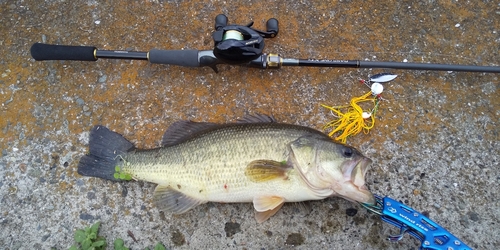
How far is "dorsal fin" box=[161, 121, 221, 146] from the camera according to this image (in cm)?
287

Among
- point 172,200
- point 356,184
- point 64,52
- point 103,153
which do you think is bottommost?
point 172,200

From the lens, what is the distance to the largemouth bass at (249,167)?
2.55m

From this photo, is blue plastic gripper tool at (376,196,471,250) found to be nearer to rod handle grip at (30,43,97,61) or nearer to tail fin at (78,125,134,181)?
tail fin at (78,125,134,181)

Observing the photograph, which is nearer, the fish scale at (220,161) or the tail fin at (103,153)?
the fish scale at (220,161)

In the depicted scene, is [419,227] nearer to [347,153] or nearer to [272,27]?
[347,153]

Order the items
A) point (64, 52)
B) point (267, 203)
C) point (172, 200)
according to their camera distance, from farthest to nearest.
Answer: point (64, 52) < point (172, 200) < point (267, 203)

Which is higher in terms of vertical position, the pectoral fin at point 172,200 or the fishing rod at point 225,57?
the fishing rod at point 225,57

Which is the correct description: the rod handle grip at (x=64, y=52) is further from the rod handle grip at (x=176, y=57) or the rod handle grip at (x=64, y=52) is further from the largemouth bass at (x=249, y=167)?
the largemouth bass at (x=249, y=167)

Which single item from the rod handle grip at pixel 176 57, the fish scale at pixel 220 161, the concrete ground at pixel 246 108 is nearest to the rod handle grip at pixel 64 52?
the concrete ground at pixel 246 108

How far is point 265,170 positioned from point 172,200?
0.72 metres

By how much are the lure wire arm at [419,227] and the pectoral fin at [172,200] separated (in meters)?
1.21

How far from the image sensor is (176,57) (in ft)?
9.68

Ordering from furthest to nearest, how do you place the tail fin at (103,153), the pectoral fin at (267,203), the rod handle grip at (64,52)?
the rod handle grip at (64,52) < the tail fin at (103,153) < the pectoral fin at (267,203)

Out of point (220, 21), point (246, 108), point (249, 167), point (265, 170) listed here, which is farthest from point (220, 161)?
point (220, 21)
